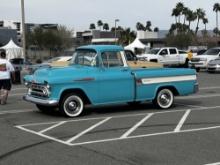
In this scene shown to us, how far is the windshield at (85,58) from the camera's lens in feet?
44.7

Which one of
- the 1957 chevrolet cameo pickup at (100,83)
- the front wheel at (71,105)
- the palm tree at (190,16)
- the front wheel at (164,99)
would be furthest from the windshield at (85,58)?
the palm tree at (190,16)

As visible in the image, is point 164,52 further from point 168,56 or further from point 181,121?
point 181,121

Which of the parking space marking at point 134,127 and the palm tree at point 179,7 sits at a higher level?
the palm tree at point 179,7

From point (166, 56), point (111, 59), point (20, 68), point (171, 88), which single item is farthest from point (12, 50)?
point (111, 59)

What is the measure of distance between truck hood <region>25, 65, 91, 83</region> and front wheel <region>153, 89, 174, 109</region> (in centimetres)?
238

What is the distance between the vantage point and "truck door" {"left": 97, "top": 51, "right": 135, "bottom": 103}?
13273 millimetres

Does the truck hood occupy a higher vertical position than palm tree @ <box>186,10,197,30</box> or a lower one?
lower

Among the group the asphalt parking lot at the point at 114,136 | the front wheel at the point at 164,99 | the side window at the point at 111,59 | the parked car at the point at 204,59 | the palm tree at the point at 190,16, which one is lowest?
the asphalt parking lot at the point at 114,136

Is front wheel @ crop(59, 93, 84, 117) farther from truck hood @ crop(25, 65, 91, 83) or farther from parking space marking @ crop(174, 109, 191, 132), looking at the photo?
parking space marking @ crop(174, 109, 191, 132)

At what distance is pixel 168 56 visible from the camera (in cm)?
4225

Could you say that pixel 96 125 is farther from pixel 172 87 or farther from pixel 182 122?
pixel 172 87

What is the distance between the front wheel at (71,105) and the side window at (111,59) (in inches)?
48.5

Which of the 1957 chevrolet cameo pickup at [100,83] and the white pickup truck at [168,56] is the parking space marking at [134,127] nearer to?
the 1957 chevrolet cameo pickup at [100,83]

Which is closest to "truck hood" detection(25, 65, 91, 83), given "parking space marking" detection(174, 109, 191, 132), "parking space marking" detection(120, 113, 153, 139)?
"parking space marking" detection(120, 113, 153, 139)
